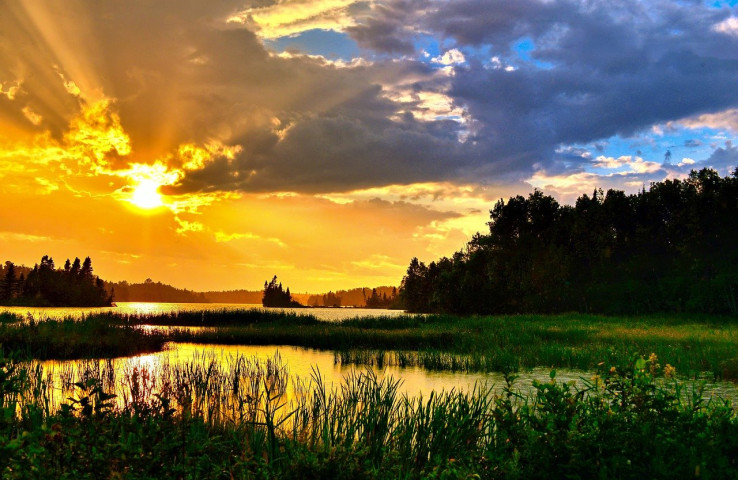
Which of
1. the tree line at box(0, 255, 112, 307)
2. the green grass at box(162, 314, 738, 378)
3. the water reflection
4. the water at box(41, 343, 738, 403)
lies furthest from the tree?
the water reflection

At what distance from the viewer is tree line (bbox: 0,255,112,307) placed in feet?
414

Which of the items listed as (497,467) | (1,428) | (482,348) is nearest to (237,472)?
(1,428)

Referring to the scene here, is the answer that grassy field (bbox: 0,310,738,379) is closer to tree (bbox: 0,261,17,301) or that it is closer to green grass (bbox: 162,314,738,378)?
green grass (bbox: 162,314,738,378)

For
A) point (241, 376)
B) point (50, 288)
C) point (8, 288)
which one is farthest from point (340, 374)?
point (8, 288)

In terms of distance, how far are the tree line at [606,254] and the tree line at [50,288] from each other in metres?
92.4

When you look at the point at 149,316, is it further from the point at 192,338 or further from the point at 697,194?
the point at 697,194

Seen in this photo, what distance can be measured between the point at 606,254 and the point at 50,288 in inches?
4846

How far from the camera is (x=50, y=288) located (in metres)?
127

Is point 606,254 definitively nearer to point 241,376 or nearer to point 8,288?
point 241,376

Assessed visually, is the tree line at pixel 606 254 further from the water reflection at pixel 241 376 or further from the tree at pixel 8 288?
the tree at pixel 8 288

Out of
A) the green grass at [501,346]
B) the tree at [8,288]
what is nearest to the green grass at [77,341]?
the green grass at [501,346]

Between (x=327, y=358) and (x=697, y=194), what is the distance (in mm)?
75959

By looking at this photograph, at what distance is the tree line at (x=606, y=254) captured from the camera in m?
79.8

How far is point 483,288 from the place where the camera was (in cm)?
8862
